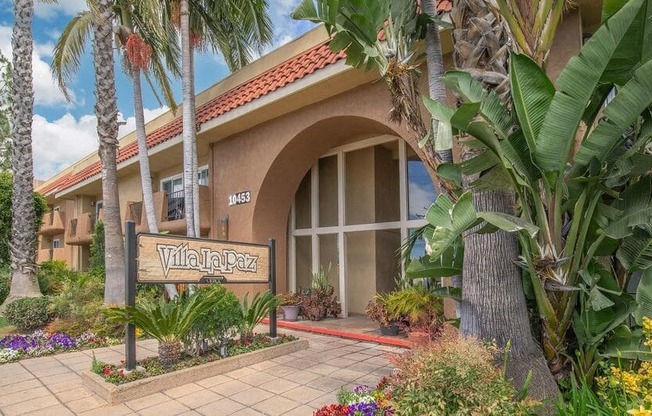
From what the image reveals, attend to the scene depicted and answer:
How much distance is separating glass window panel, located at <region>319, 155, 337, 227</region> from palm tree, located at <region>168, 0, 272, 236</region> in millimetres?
3549

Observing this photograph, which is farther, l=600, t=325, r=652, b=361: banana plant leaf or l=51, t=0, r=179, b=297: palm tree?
l=51, t=0, r=179, b=297: palm tree

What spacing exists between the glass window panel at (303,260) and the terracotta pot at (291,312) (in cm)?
145

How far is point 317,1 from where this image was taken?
14.1ft

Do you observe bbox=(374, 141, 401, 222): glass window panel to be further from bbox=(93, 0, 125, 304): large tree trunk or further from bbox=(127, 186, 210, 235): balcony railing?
bbox=(93, 0, 125, 304): large tree trunk

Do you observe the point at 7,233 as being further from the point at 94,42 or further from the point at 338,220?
the point at 338,220

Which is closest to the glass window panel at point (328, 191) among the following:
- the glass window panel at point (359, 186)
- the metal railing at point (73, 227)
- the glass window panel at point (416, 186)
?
the glass window panel at point (359, 186)

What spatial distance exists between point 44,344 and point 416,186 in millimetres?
8668

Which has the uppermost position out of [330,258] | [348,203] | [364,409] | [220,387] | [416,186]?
[416,186]

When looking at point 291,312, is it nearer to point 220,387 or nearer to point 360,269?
point 360,269

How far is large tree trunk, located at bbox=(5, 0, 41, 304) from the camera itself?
11.7 metres

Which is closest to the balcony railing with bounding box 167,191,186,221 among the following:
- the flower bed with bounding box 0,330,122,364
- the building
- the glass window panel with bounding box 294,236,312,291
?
the building

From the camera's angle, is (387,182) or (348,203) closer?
(387,182)

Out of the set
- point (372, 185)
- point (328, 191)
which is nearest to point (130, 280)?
point (372, 185)

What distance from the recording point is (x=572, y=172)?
3.65 m
